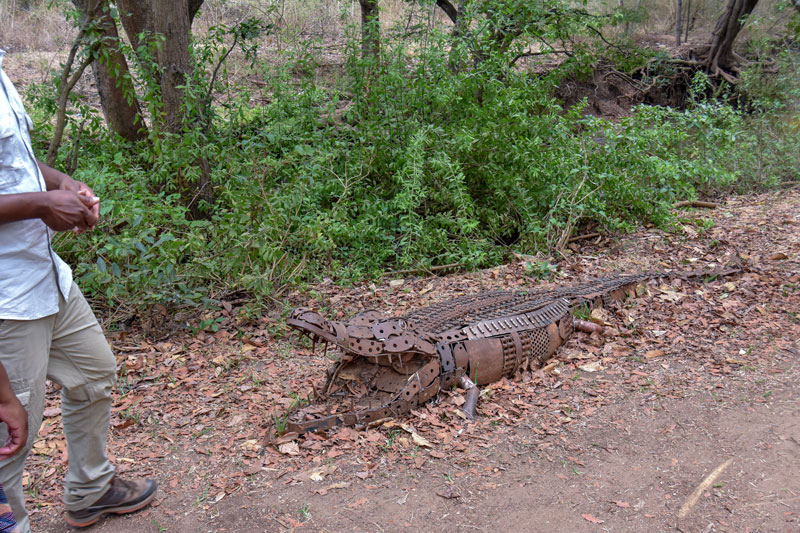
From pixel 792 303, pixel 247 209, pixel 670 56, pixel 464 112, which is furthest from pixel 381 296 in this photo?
pixel 670 56

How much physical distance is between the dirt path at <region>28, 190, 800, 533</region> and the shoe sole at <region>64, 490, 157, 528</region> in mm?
46

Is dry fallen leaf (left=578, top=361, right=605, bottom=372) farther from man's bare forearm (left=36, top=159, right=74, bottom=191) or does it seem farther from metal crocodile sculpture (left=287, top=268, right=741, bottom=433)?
man's bare forearm (left=36, top=159, right=74, bottom=191)

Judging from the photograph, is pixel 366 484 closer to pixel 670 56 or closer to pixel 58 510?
pixel 58 510

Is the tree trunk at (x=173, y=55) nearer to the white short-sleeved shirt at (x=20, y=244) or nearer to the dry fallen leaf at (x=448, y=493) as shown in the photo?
the white short-sleeved shirt at (x=20, y=244)

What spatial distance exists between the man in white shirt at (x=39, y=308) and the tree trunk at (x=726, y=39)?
15.1 metres

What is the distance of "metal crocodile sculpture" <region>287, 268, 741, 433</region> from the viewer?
3.59 metres

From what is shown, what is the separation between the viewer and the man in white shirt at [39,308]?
7.09 feet

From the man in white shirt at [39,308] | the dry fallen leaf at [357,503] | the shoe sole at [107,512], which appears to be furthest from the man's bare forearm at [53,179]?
the dry fallen leaf at [357,503]

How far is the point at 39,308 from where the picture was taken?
7.37 ft

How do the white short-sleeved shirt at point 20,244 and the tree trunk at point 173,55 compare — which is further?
the tree trunk at point 173,55

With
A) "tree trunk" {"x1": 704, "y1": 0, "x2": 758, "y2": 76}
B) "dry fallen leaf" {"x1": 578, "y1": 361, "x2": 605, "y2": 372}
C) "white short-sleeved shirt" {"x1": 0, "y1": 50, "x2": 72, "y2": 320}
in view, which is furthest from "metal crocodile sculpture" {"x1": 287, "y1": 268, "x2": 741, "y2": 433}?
"tree trunk" {"x1": 704, "y1": 0, "x2": 758, "y2": 76}

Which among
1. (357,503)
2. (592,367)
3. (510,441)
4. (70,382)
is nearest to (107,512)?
(70,382)

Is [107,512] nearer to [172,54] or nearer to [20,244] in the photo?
[20,244]

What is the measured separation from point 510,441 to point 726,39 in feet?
46.3
